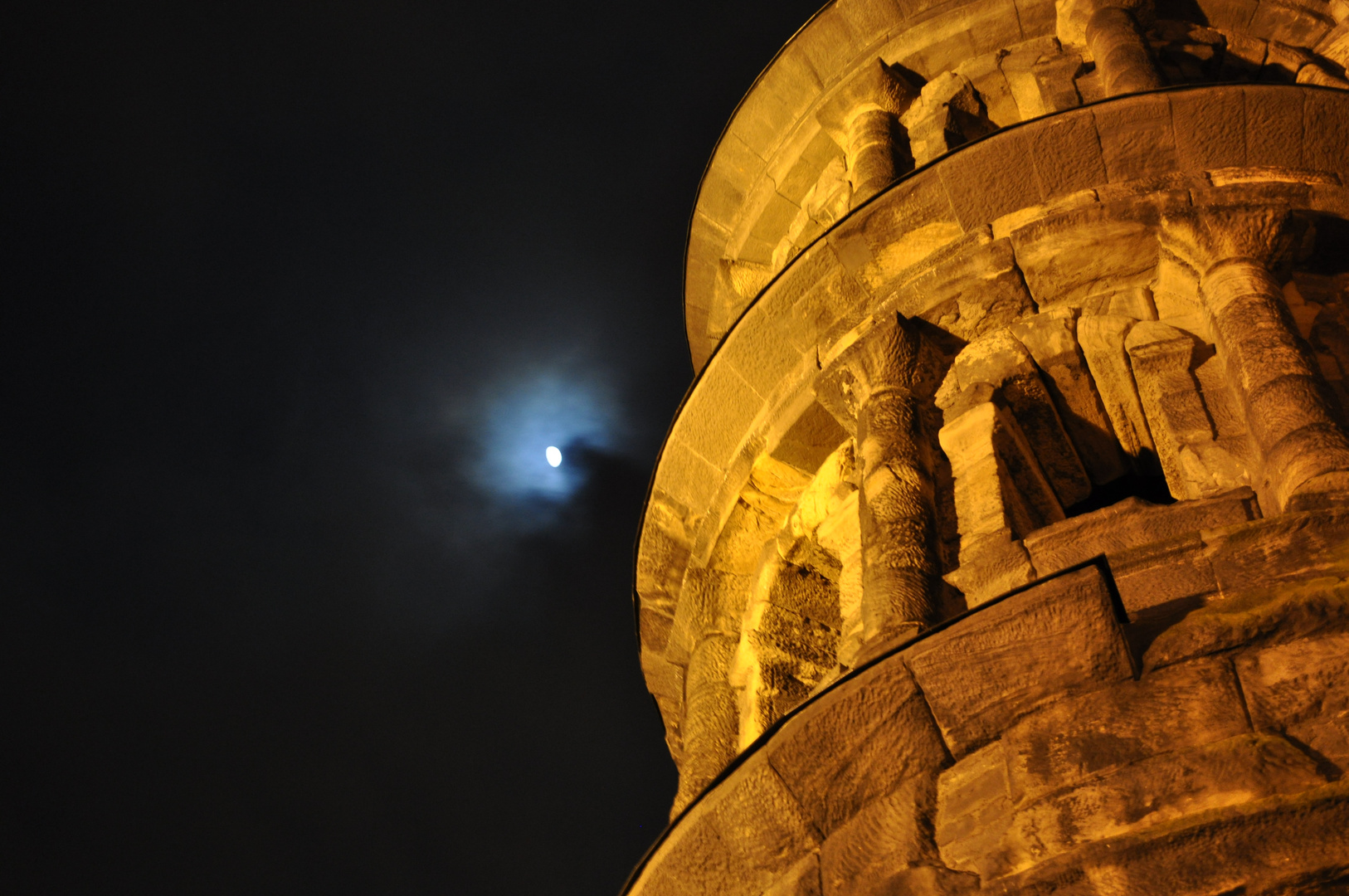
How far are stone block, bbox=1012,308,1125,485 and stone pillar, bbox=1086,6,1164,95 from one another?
8.37 ft

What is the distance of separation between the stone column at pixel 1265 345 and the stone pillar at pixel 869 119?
11.2ft

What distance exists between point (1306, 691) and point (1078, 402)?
314 cm

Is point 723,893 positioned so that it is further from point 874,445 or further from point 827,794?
point 874,445

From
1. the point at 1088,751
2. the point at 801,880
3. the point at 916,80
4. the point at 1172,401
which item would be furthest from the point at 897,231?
the point at 801,880

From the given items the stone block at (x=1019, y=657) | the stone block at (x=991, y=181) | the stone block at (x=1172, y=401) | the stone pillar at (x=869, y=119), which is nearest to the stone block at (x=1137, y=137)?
the stone block at (x=991, y=181)

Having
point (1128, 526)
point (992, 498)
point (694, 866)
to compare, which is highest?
point (992, 498)

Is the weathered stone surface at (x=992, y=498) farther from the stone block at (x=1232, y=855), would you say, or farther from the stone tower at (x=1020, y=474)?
the stone block at (x=1232, y=855)

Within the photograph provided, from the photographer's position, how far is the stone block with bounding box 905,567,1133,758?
13.9 feet

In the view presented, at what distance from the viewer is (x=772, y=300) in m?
8.14

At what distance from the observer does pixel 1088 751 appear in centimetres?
405

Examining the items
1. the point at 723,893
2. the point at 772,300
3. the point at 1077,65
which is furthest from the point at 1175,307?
the point at 723,893

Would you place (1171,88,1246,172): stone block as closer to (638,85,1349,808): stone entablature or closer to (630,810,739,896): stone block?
(638,85,1349,808): stone entablature

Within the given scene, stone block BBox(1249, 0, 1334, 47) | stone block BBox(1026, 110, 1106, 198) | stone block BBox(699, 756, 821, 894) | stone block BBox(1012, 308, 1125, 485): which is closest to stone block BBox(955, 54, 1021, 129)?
stone block BBox(1249, 0, 1334, 47)

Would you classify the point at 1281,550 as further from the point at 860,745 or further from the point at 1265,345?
the point at 860,745
